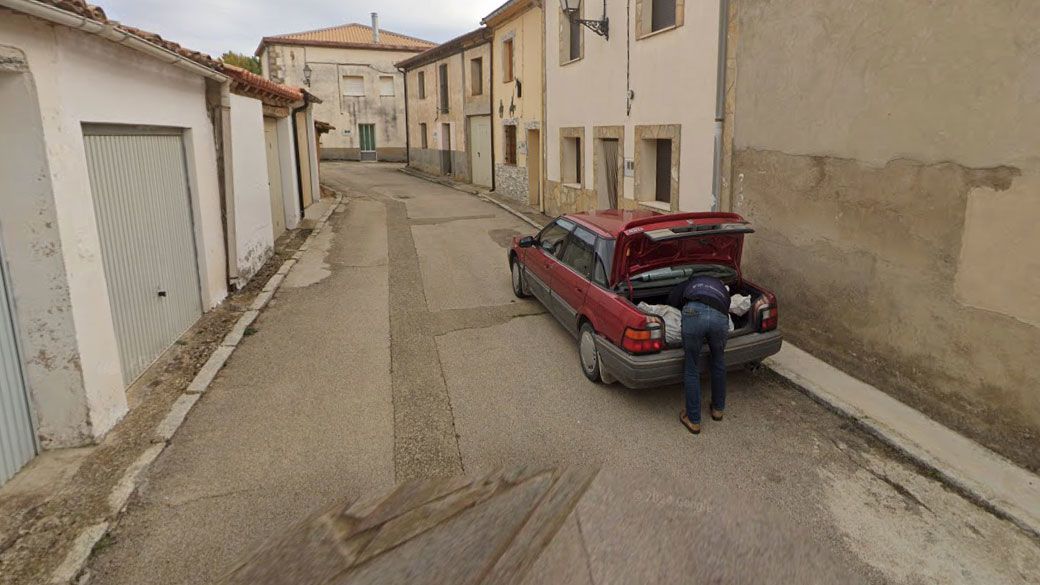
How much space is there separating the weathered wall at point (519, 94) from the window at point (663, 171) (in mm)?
6030

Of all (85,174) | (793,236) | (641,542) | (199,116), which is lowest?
(641,542)

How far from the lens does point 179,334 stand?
280 inches

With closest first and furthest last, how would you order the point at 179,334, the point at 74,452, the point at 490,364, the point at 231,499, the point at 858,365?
the point at 231,499
the point at 74,452
the point at 858,365
the point at 490,364
the point at 179,334

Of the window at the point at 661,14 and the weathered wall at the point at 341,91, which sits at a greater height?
the weathered wall at the point at 341,91

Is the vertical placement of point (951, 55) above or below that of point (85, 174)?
above

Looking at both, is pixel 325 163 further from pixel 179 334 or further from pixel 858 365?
pixel 858 365

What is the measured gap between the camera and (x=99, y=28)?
4660 millimetres

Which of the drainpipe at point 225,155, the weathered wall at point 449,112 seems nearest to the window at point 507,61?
the weathered wall at point 449,112

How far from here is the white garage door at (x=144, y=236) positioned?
5.55 meters

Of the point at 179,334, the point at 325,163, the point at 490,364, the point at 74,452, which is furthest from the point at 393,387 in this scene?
the point at 325,163

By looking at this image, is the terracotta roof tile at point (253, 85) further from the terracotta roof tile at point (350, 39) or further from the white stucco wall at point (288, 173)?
the terracotta roof tile at point (350, 39)

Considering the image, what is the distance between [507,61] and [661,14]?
10.1 metres

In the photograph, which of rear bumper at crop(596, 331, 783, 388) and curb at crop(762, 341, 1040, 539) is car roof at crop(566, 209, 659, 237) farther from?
curb at crop(762, 341, 1040, 539)

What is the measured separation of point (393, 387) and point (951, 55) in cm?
557
